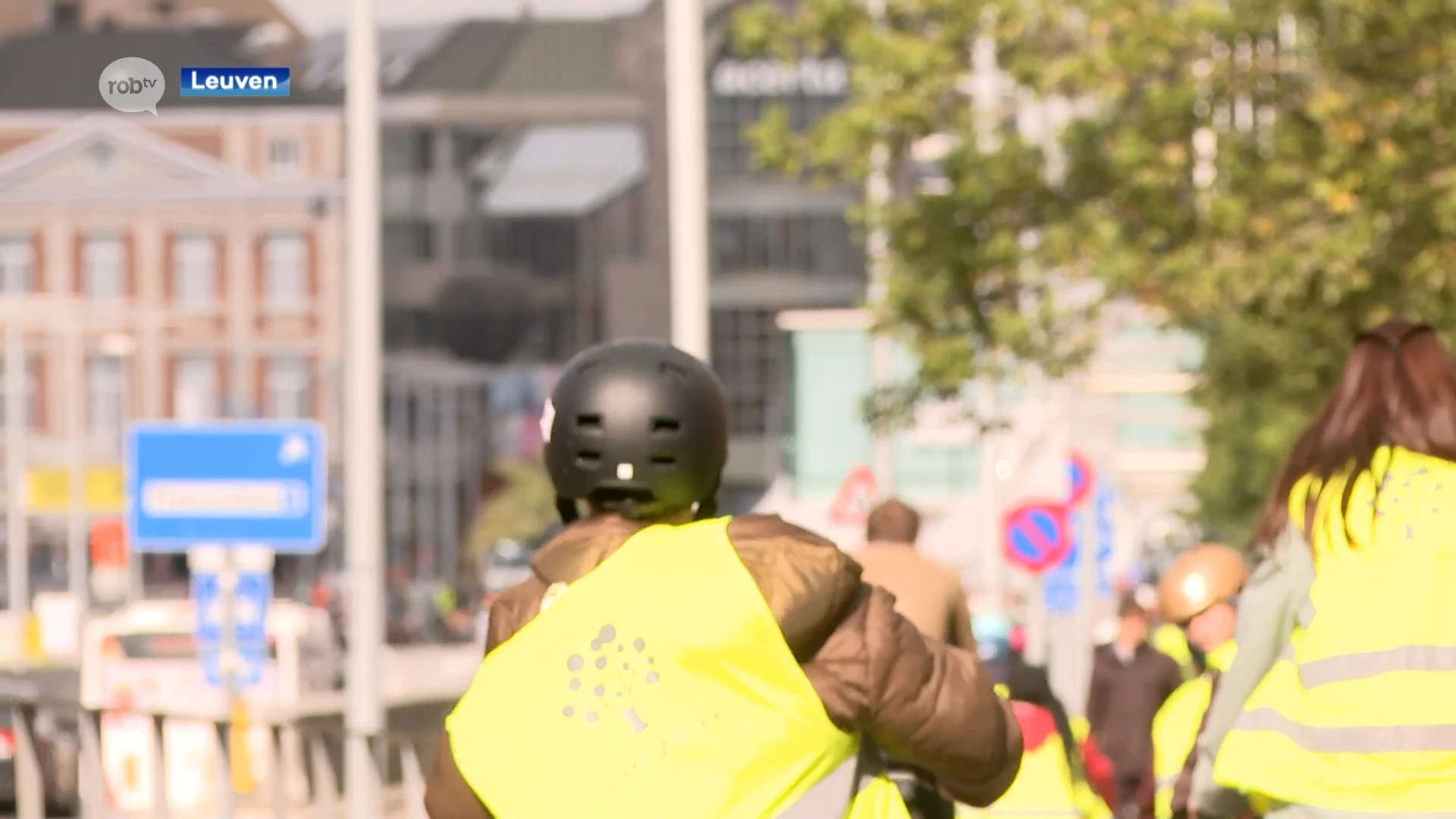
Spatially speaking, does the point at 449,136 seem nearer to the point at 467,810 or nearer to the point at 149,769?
the point at 149,769

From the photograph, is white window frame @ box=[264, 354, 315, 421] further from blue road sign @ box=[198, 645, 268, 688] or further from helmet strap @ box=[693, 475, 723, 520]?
helmet strap @ box=[693, 475, 723, 520]

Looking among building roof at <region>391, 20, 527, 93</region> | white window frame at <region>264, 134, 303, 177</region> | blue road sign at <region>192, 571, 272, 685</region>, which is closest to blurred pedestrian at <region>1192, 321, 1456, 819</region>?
blue road sign at <region>192, 571, 272, 685</region>

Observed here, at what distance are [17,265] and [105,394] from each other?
5.34 metres

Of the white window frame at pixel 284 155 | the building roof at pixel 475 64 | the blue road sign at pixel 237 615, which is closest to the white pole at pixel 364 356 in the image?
the blue road sign at pixel 237 615

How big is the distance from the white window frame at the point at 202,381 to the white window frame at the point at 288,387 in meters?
1.72

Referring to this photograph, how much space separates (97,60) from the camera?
1231 inches

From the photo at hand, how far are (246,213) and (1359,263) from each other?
67.8 m

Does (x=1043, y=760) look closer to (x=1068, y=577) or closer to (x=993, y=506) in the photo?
(x=1068, y=577)

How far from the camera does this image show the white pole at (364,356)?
1834 cm

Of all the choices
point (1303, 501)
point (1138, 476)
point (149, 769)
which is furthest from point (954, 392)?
point (1138, 476)

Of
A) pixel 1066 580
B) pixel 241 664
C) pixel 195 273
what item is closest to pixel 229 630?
pixel 241 664

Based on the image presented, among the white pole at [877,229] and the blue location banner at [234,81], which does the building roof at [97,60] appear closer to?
the blue location banner at [234,81]

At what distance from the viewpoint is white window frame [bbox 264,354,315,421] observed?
90625 mm

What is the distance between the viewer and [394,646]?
74.7m
